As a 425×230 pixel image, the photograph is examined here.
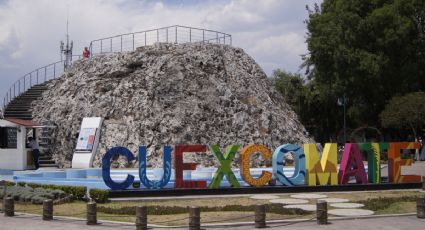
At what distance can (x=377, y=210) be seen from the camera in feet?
61.1

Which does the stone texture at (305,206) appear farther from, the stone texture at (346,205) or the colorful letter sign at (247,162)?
the colorful letter sign at (247,162)

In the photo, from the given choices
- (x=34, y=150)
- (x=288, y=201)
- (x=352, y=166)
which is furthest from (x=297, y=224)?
(x=34, y=150)

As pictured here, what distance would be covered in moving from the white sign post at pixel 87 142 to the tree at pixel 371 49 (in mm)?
22646

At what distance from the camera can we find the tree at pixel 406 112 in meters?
45.4

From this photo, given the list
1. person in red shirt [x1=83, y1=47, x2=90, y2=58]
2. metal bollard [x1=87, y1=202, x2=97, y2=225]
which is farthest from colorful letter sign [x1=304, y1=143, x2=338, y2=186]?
person in red shirt [x1=83, y1=47, x2=90, y2=58]

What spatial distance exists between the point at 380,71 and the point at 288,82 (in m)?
22.2

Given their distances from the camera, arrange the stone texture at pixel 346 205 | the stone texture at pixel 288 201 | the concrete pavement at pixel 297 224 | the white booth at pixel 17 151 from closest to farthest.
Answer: the concrete pavement at pixel 297 224
the stone texture at pixel 346 205
the stone texture at pixel 288 201
the white booth at pixel 17 151

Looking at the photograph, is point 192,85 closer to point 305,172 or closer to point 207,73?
point 207,73

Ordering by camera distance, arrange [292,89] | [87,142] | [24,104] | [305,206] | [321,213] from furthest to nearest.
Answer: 1. [292,89]
2. [24,104]
3. [87,142]
4. [305,206]
5. [321,213]

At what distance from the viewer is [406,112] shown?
45.9 meters

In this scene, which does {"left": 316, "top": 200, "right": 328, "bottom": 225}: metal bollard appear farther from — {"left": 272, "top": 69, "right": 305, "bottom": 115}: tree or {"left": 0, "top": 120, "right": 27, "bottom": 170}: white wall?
{"left": 272, "top": 69, "right": 305, "bottom": 115}: tree

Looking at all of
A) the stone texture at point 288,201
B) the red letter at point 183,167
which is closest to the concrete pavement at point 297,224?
the stone texture at point 288,201

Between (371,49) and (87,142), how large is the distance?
26.6 meters

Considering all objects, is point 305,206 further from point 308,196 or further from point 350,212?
point 308,196
